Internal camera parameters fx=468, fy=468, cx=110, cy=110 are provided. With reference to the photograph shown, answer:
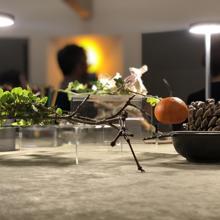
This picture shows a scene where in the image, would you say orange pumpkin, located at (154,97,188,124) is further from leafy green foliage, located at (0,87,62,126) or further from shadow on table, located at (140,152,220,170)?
leafy green foliage, located at (0,87,62,126)

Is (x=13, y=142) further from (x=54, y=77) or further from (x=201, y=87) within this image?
(x=54, y=77)

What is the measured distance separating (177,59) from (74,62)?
48 cm

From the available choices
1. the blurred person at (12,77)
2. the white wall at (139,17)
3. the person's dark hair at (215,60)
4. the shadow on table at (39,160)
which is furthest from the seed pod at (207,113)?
the blurred person at (12,77)

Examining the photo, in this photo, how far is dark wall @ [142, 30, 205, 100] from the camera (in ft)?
6.77

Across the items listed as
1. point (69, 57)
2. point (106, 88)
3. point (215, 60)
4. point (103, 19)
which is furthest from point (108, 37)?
point (106, 88)

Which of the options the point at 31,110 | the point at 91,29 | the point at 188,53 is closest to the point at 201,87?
the point at 188,53

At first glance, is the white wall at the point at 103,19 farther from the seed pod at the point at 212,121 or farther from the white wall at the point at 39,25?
the seed pod at the point at 212,121

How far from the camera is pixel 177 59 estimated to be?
7.11 feet

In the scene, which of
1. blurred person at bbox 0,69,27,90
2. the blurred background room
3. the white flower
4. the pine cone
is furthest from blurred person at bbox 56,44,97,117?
the pine cone

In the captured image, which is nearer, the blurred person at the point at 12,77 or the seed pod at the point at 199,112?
the seed pod at the point at 199,112

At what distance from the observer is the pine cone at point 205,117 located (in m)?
0.78

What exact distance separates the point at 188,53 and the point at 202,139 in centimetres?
147

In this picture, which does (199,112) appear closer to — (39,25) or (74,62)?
(74,62)

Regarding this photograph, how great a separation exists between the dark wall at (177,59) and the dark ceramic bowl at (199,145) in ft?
4.16
